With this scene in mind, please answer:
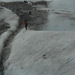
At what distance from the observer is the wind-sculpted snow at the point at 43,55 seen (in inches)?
667

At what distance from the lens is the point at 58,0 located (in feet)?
160

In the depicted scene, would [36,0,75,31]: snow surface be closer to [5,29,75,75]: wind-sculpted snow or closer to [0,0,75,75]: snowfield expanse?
[0,0,75,75]: snowfield expanse

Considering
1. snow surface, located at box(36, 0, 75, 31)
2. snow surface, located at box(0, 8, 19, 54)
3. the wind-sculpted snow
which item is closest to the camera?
the wind-sculpted snow

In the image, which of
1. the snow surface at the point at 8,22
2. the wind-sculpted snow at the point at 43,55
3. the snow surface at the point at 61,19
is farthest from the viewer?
the snow surface at the point at 61,19

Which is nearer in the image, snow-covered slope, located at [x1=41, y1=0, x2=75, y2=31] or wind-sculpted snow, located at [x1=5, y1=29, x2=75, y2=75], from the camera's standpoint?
wind-sculpted snow, located at [x1=5, y1=29, x2=75, y2=75]

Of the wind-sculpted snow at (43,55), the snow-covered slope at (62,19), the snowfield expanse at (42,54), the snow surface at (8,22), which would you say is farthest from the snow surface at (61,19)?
the wind-sculpted snow at (43,55)

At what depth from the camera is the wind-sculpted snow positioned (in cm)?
1694

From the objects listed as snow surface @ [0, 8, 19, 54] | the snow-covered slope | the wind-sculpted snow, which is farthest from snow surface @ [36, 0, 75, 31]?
the wind-sculpted snow

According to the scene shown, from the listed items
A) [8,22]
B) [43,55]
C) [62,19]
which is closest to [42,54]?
[43,55]

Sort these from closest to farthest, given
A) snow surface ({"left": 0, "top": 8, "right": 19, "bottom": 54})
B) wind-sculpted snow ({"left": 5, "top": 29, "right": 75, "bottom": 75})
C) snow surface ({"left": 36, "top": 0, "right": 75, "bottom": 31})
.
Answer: wind-sculpted snow ({"left": 5, "top": 29, "right": 75, "bottom": 75}), snow surface ({"left": 0, "top": 8, "right": 19, "bottom": 54}), snow surface ({"left": 36, "top": 0, "right": 75, "bottom": 31})

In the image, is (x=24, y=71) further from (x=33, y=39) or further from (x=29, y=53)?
(x=33, y=39)

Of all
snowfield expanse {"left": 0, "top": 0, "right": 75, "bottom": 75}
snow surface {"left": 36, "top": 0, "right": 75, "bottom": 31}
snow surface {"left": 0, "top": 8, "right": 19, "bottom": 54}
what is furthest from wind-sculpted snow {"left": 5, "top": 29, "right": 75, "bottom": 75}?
snow surface {"left": 36, "top": 0, "right": 75, "bottom": 31}

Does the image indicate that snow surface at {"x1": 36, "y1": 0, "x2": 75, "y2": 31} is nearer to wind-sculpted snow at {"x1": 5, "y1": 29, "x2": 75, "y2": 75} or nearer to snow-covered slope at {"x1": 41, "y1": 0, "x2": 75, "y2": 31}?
snow-covered slope at {"x1": 41, "y1": 0, "x2": 75, "y2": 31}

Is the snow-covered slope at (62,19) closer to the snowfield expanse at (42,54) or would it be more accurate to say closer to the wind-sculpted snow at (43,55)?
the snowfield expanse at (42,54)
